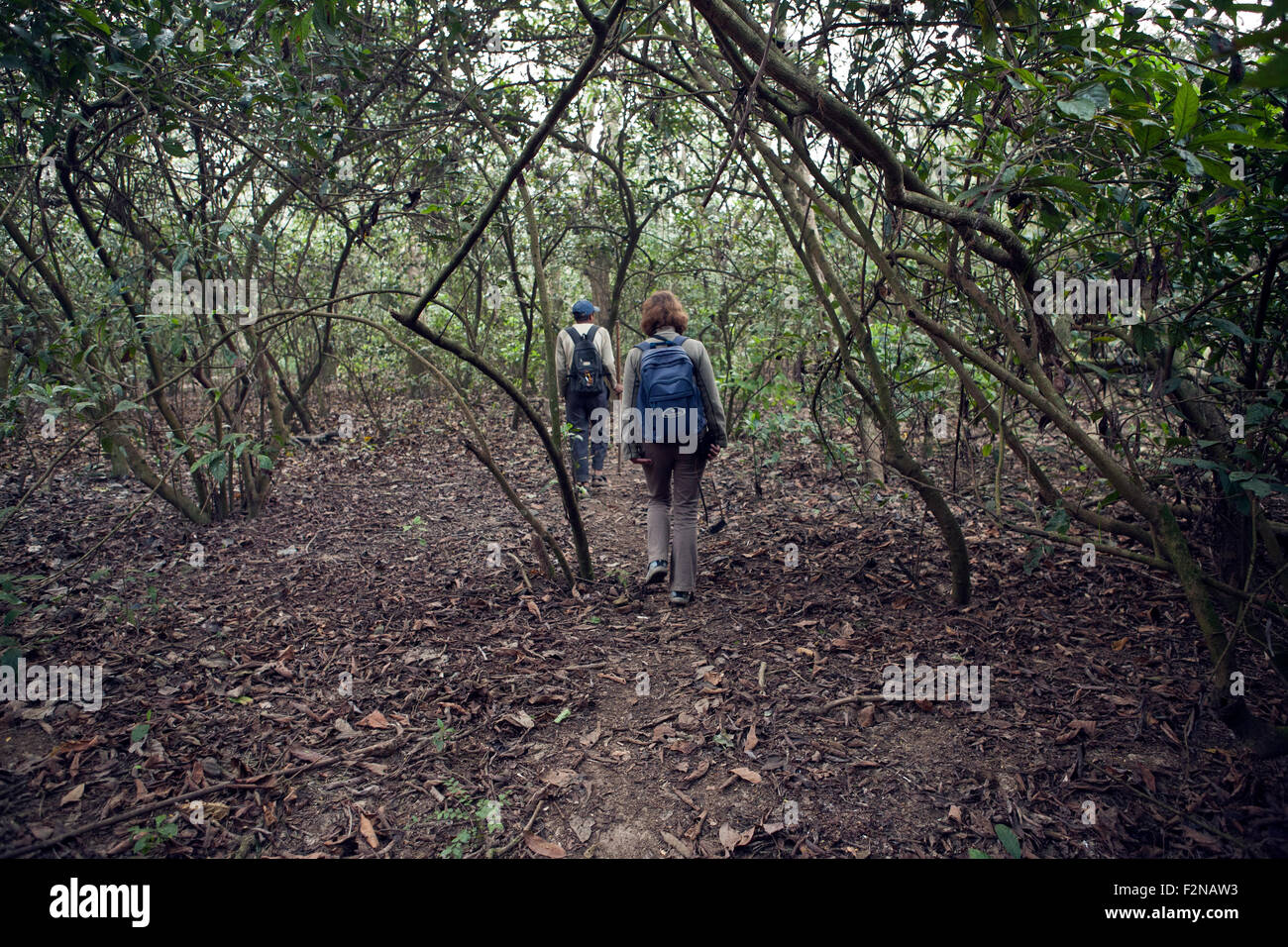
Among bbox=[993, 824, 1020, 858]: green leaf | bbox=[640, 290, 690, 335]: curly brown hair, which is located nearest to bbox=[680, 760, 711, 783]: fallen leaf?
bbox=[993, 824, 1020, 858]: green leaf

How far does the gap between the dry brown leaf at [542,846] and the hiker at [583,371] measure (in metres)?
4.56

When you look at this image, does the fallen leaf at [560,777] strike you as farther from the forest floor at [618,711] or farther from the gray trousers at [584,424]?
the gray trousers at [584,424]

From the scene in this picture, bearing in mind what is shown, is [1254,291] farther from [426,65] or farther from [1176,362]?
[426,65]

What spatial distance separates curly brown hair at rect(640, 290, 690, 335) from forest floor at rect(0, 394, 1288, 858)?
1714 mm

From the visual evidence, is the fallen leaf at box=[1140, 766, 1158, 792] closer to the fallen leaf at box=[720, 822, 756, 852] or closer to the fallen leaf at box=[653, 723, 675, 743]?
the fallen leaf at box=[720, 822, 756, 852]

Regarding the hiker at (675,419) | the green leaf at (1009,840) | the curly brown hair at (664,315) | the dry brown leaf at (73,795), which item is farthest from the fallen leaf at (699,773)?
the curly brown hair at (664,315)

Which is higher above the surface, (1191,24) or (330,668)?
(1191,24)

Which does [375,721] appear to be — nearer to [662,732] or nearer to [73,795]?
[73,795]

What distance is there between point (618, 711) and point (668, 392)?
1914 millimetres

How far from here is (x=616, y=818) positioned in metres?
2.73

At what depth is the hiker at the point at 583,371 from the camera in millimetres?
7195

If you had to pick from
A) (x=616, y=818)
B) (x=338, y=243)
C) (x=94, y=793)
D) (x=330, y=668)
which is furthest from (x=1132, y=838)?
(x=338, y=243)

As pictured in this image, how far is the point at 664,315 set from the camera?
4590 mm
